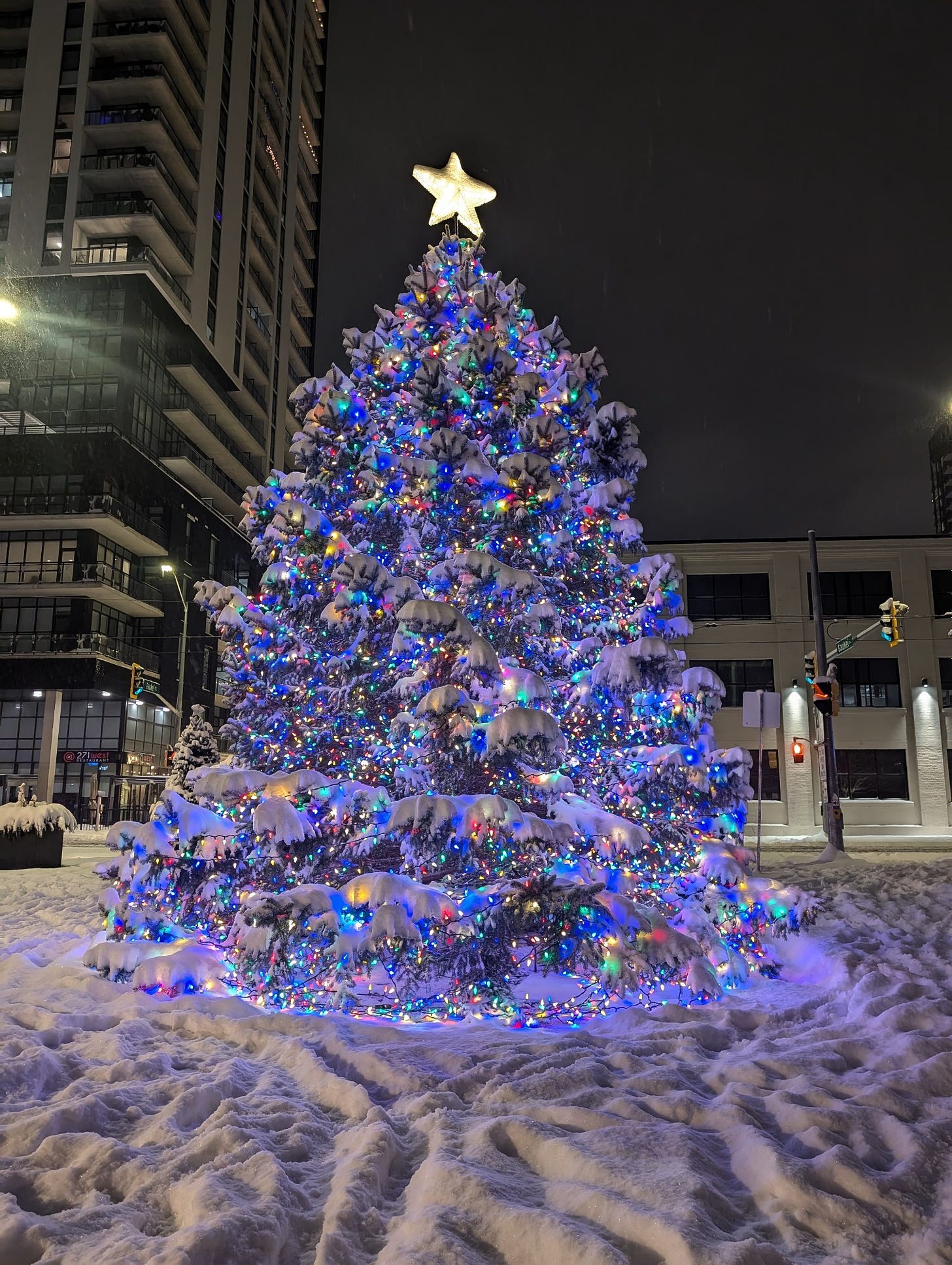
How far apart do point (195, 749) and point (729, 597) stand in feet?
69.3

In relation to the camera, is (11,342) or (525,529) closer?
(525,529)

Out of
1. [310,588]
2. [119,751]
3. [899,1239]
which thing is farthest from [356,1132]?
[119,751]

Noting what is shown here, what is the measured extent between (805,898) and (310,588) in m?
5.12

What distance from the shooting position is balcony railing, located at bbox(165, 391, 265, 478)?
50.8 m

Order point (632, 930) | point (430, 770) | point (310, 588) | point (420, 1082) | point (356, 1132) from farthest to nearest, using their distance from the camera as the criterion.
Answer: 1. point (310, 588)
2. point (430, 770)
3. point (632, 930)
4. point (420, 1082)
5. point (356, 1132)

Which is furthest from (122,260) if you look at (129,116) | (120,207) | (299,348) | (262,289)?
(299,348)

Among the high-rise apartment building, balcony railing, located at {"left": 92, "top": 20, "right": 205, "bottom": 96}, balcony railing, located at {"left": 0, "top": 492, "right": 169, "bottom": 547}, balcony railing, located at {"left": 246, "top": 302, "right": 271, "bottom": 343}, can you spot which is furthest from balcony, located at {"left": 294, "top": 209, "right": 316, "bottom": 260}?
balcony railing, located at {"left": 0, "top": 492, "right": 169, "bottom": 547}

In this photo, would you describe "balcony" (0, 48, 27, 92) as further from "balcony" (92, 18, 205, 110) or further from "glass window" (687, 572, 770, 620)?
"glass window" (687, 572, 770, 620)

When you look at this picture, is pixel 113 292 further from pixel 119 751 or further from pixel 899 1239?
pixel 899 1239

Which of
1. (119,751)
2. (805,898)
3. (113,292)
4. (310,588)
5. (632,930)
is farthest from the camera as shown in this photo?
(113,292)

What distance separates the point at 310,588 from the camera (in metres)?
8.03

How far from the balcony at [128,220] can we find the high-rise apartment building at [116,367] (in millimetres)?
126

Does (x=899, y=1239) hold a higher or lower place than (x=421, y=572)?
lower

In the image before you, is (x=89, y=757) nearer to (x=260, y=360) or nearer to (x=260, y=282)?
(x=260, y=360)
